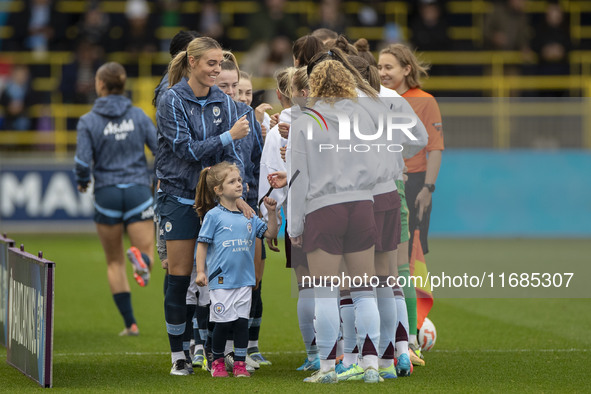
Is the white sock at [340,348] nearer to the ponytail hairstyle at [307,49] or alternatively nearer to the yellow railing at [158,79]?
the ponytail hairstyle at [307,49]

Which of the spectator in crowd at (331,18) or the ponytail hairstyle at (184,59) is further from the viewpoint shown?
the spectator in crowd at (331,18)

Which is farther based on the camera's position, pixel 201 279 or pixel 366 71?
pixel 366 71

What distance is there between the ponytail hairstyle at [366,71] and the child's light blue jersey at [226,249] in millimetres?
1144

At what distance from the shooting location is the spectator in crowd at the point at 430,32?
19508 mm

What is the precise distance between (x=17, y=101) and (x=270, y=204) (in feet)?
42.5

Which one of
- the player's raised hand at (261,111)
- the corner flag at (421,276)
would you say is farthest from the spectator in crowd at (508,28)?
the corner flag at (421,276)

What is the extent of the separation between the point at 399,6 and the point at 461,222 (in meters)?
6.09

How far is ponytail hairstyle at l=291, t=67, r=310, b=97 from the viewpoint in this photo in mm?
6410

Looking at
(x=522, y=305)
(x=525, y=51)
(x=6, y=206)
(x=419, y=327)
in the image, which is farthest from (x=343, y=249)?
(x=525, y=51)

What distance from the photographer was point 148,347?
7.94 meters

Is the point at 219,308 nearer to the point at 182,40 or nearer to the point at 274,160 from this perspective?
the point at 274,160

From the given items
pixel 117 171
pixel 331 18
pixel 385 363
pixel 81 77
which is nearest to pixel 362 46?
pixel 385 363

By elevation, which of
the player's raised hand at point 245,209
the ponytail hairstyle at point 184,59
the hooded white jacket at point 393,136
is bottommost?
the player's raised hand at point 245,209

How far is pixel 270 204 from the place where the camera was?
21.2 ft
